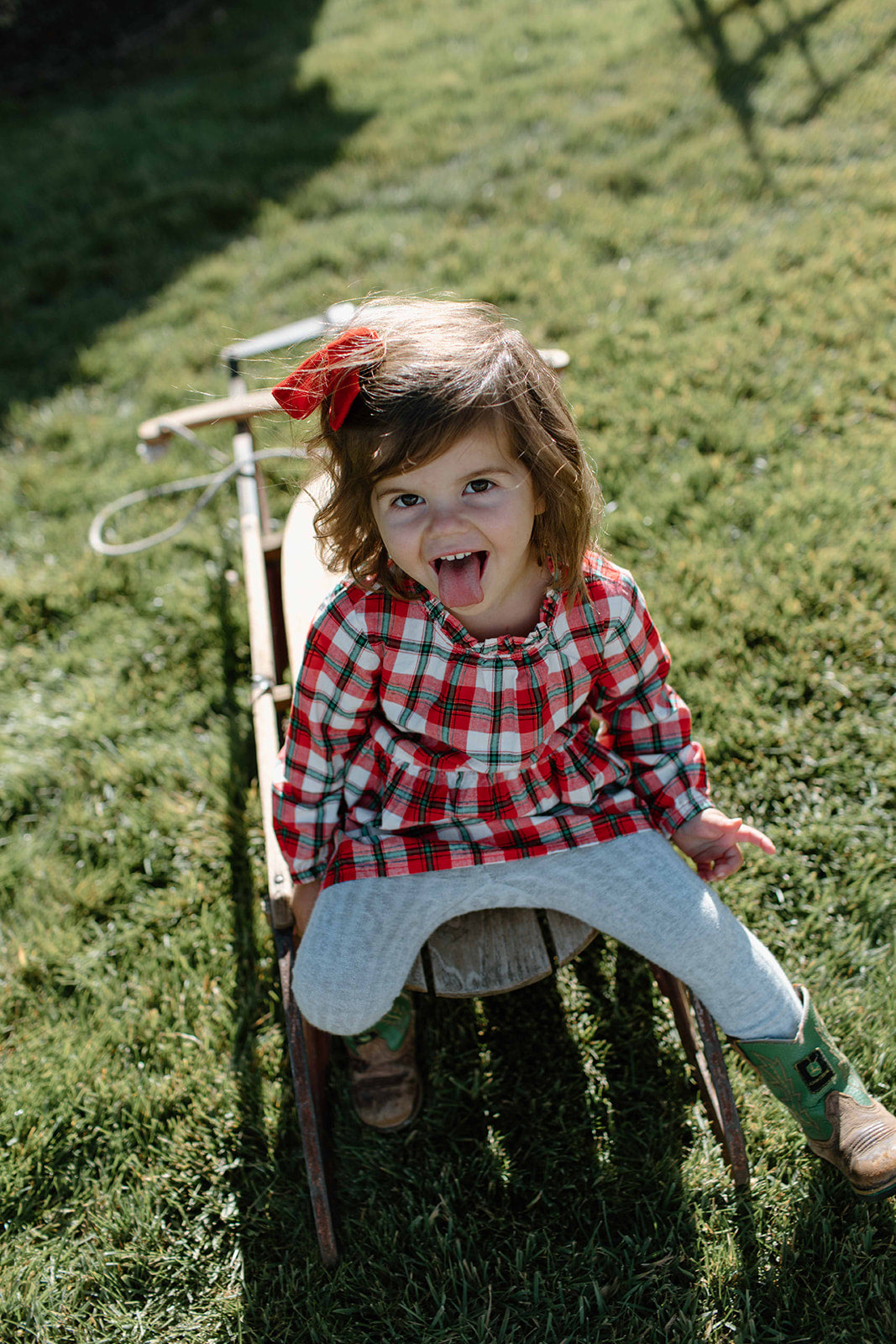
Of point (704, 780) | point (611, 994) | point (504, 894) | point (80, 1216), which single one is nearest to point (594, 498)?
point (704, 780)

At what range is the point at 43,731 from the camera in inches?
118

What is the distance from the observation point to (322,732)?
183 cm

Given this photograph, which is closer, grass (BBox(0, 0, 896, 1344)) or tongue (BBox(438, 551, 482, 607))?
tongue (BBox(438, 551, 482, 607))

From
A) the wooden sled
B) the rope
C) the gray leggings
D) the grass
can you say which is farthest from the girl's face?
the rope

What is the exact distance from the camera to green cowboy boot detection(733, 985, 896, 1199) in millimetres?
1678

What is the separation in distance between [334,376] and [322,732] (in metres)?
0.68

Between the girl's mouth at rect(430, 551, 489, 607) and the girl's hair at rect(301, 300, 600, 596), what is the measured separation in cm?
14

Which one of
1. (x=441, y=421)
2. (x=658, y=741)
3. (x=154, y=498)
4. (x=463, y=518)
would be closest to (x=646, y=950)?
(x=658, y=741)

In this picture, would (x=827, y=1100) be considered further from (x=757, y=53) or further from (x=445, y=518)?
(x=757, y=53)

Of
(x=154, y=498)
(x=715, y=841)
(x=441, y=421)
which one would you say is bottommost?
(x=715, y=841)

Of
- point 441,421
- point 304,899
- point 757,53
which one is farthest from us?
point 757,53

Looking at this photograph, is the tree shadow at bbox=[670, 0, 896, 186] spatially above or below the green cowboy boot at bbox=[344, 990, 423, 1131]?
above

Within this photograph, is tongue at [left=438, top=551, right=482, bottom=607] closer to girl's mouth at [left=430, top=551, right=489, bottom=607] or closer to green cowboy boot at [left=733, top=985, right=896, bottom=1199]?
girl's mouth at [left=430, top=551, right=489, bottom=607]

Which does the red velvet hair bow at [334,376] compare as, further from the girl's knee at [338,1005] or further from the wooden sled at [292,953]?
the girl's knee at [338,1005]
